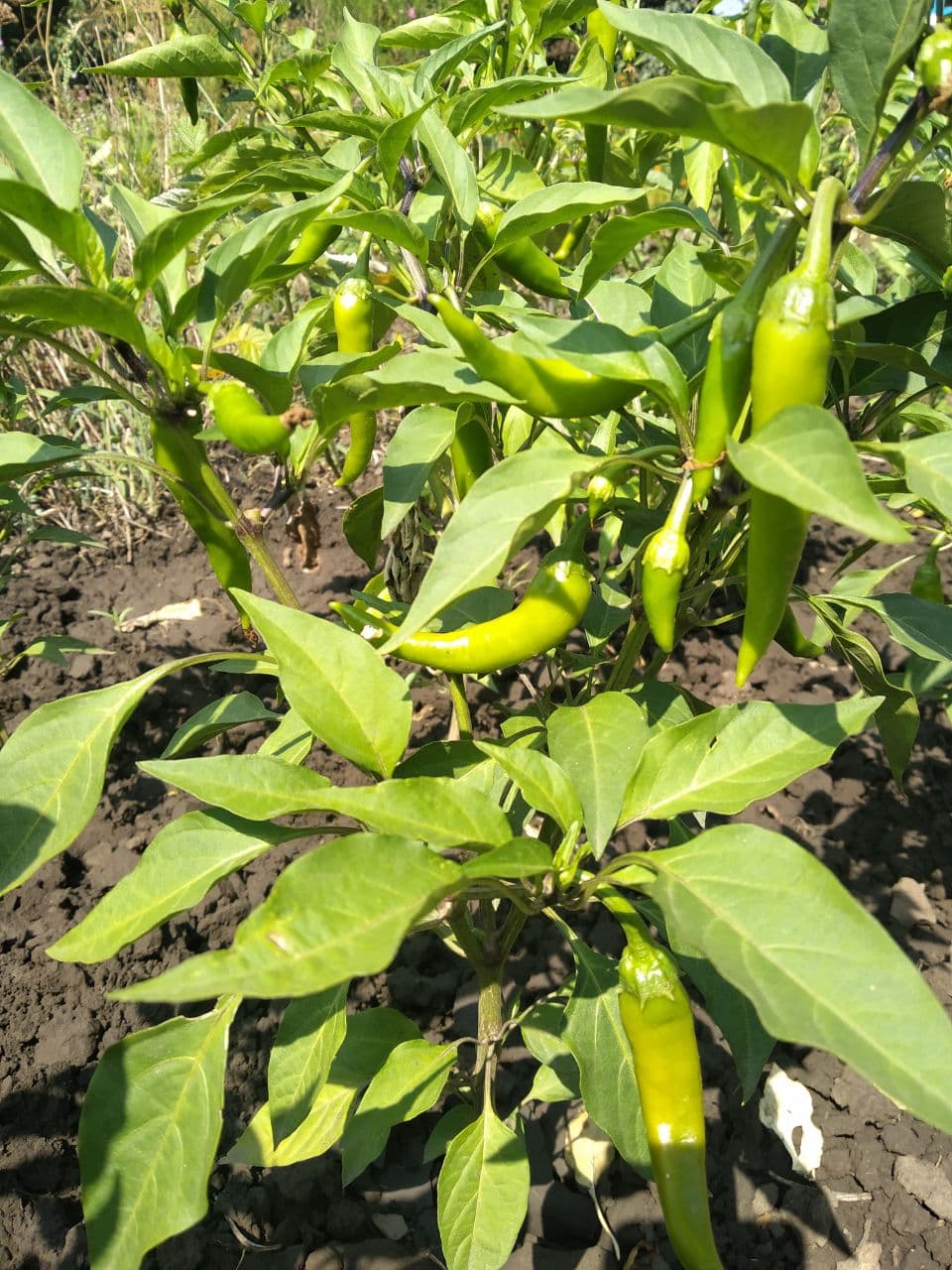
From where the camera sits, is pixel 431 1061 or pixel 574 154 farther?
pixel 574 154

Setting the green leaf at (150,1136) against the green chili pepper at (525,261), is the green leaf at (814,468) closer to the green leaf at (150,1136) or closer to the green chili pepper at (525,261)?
the green chili pepper at (525,261)

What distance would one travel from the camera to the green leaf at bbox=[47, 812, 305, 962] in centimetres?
89

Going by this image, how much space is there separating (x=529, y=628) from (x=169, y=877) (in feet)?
1.51

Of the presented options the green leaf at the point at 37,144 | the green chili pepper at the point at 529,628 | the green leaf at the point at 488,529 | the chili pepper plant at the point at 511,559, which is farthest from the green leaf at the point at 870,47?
the green leaf at the point at 37,144

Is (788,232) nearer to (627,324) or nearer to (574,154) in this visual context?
(627,324)

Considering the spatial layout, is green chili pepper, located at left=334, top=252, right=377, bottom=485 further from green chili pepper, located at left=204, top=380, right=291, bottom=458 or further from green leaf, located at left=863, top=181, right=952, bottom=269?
green leaf, located at left=863, top=181, right=952, bottom=269

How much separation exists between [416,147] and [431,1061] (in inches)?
51.3

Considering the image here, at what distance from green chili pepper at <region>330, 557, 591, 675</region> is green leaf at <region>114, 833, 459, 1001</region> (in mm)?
323

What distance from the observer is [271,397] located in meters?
1.20

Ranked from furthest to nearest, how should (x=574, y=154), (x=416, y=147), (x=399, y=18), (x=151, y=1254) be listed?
(x=399, y=18) < (x=574, y=154) < (x=151, y=1254) < (x=416, y=147)

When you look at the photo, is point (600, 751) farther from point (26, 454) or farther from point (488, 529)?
point (26, 454)

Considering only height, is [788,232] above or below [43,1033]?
above

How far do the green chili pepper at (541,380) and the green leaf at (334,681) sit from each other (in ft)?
1.00

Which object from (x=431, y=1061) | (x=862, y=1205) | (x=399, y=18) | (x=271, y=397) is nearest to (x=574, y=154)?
(x=271, y=397)
